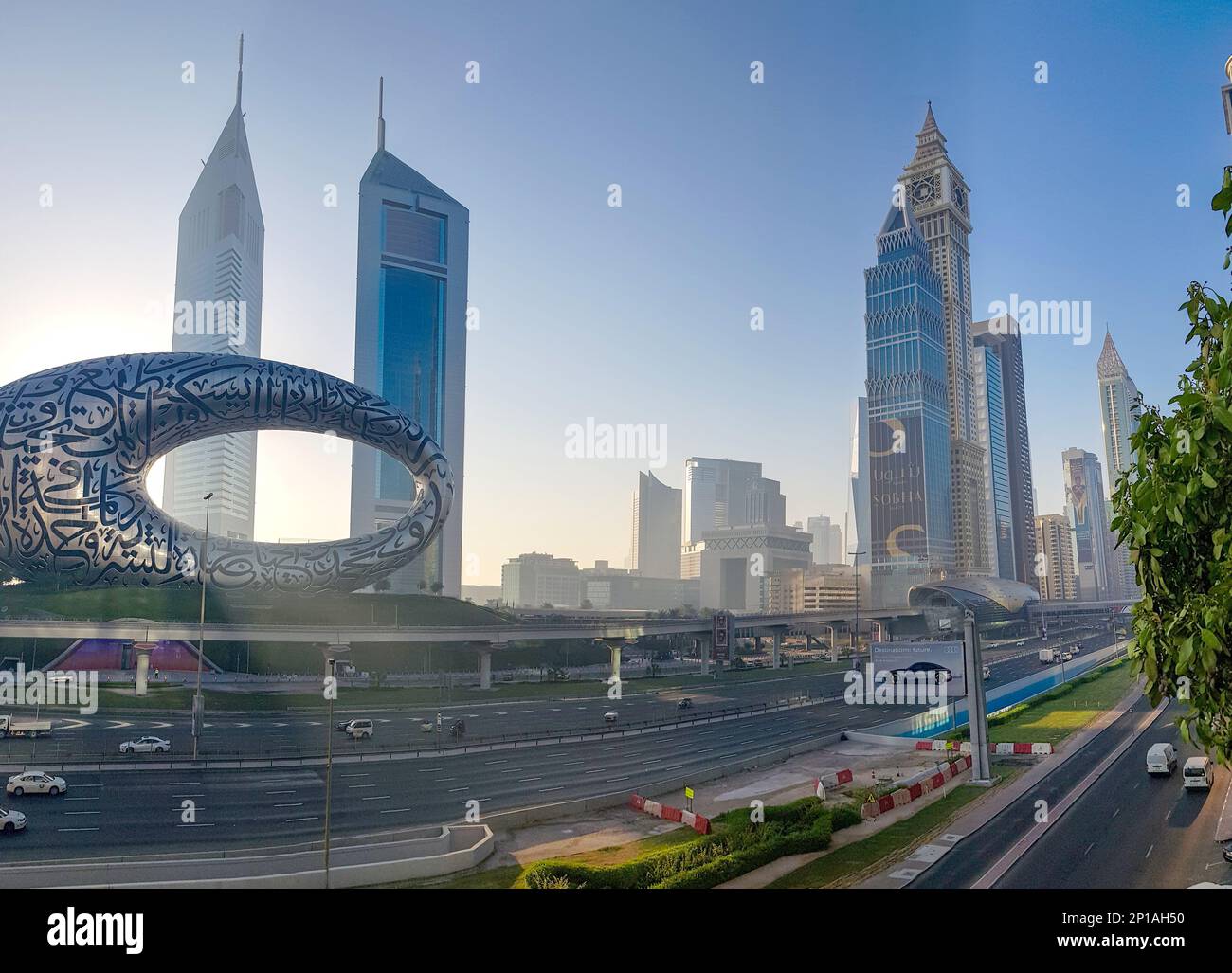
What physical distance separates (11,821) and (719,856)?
2165cm

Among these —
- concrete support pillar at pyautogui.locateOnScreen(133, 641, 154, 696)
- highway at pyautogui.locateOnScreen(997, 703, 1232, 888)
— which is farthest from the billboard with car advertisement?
concrete support pillar at pyautogui.locateOnScreen(133, 641, 154, 696)

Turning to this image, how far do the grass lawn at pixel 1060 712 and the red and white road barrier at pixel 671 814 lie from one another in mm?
23596

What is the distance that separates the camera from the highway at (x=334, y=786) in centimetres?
2514

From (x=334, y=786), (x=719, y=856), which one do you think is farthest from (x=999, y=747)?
(x=334, y=786)

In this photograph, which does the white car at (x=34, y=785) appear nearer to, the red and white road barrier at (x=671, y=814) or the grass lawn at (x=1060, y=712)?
the red and white road barrier at (x=671, y=814)

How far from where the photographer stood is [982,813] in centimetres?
2839

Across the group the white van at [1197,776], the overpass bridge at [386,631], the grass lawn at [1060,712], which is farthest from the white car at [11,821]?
the grass lawn at [1060,712]

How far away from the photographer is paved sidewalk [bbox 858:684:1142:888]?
69.9 feet

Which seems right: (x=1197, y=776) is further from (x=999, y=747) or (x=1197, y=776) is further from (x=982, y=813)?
(x=999, y=747)
